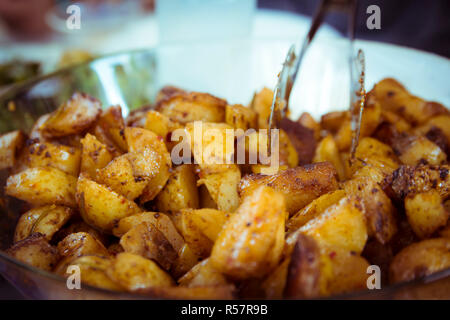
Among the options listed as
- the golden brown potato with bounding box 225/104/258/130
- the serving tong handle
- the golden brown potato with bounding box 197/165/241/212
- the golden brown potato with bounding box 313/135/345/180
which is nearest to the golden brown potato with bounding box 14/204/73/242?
the golden brown potato with bounding box 197/165/241/212

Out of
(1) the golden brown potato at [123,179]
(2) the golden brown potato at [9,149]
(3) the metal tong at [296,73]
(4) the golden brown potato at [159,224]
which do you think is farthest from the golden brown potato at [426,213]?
(2) the golden brown potato at [9,149]

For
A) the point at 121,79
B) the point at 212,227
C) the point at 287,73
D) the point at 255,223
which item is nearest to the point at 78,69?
the point at 121,79

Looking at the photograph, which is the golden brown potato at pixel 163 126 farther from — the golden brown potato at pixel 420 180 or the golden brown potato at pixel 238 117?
the golden brown potato at pixel 420 180

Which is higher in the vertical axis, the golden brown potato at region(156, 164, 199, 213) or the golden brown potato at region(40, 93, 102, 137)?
the golden brown potato at region(40, 93, 102, 137)

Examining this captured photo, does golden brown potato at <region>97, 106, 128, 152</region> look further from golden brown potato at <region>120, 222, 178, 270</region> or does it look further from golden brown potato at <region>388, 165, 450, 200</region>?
golden brown potato at <region>388, 165, 450, 200</region>

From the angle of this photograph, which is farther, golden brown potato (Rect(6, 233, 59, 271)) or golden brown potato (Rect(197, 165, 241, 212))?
golden brown potato (Rect(197, 165, 241, 212))

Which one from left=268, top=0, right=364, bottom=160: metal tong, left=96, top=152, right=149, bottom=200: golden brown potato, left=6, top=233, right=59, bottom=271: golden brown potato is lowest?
left=6, top=233, right=59, bottom=271: golden brown potato
